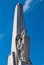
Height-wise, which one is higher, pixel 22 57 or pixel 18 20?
pixel 18 20

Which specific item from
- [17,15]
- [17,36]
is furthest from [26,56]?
[17,15]

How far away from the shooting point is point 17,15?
30938 millimetres

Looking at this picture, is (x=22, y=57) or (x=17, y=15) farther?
(x=17, y=15)

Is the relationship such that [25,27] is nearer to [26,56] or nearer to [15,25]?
[15,25]

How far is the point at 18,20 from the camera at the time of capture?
3072cm

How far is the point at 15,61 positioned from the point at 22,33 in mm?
2752

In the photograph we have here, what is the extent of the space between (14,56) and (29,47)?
1.65 meters

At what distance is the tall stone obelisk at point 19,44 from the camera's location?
29.0 m

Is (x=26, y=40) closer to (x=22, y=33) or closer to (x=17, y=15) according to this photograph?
(x=22, y=33)

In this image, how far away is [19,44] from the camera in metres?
29.7

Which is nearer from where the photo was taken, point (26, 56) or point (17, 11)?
point (26, 56)

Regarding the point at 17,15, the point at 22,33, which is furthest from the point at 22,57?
the point at 17,15

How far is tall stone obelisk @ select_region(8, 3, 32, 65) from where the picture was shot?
29.0 meters

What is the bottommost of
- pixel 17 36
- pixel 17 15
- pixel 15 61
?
pixel 15 61
